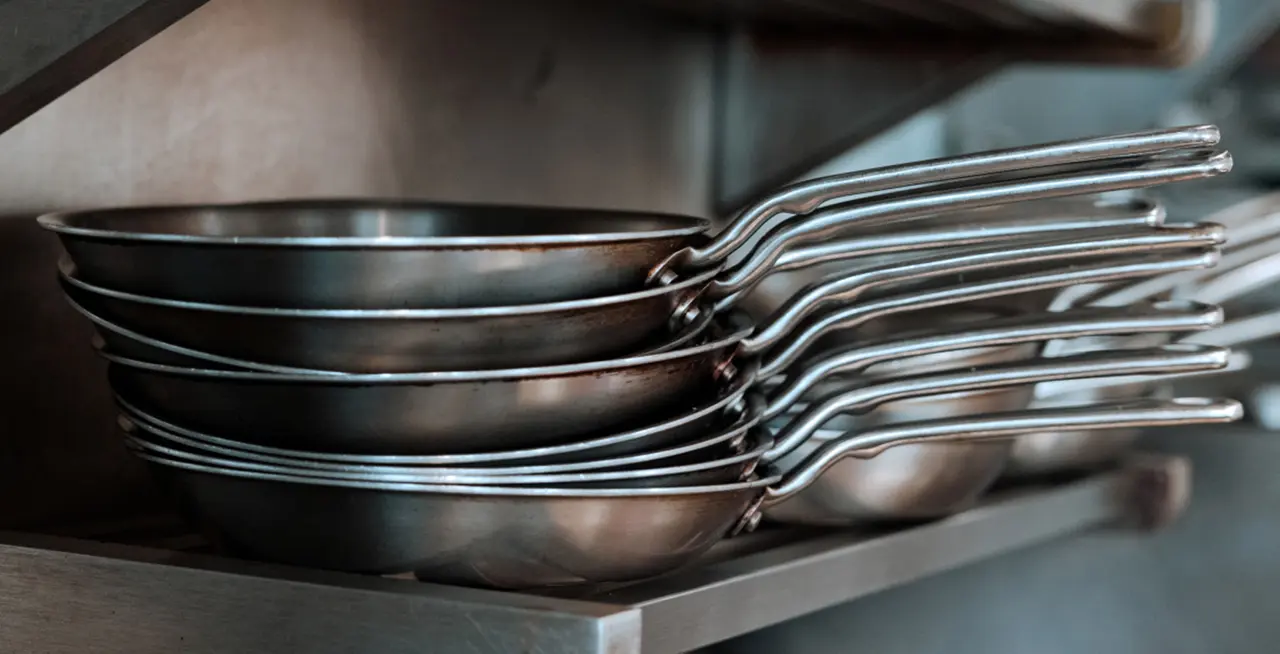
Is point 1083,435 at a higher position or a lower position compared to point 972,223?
lower

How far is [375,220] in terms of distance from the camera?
750 mm

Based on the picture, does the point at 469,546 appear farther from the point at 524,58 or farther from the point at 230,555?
the point at 524,58

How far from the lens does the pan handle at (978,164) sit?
1.71ft

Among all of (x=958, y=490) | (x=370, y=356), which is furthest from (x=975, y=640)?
(x=370, y=356)

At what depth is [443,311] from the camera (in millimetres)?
460

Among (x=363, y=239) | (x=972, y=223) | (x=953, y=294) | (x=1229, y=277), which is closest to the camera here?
(x=363, y=239)

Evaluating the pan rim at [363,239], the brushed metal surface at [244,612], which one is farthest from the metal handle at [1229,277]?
the brushed metal surface at [244,612]

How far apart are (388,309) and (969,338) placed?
25cm

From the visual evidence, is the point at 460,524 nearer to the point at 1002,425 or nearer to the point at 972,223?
the point at 1002,425

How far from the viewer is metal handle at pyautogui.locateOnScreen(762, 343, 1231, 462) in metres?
0.59

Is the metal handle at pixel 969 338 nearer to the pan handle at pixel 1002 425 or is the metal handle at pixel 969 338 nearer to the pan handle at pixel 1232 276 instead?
the pan handle at pixel 1002 425

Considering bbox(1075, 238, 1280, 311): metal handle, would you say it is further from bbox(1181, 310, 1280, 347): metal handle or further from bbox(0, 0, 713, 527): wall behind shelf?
bbox(0, 0, 713, 527): wall behind shelf

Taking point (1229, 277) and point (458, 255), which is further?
point (1229, 277)

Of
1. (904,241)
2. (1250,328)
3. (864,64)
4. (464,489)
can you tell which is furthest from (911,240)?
(864,64)
